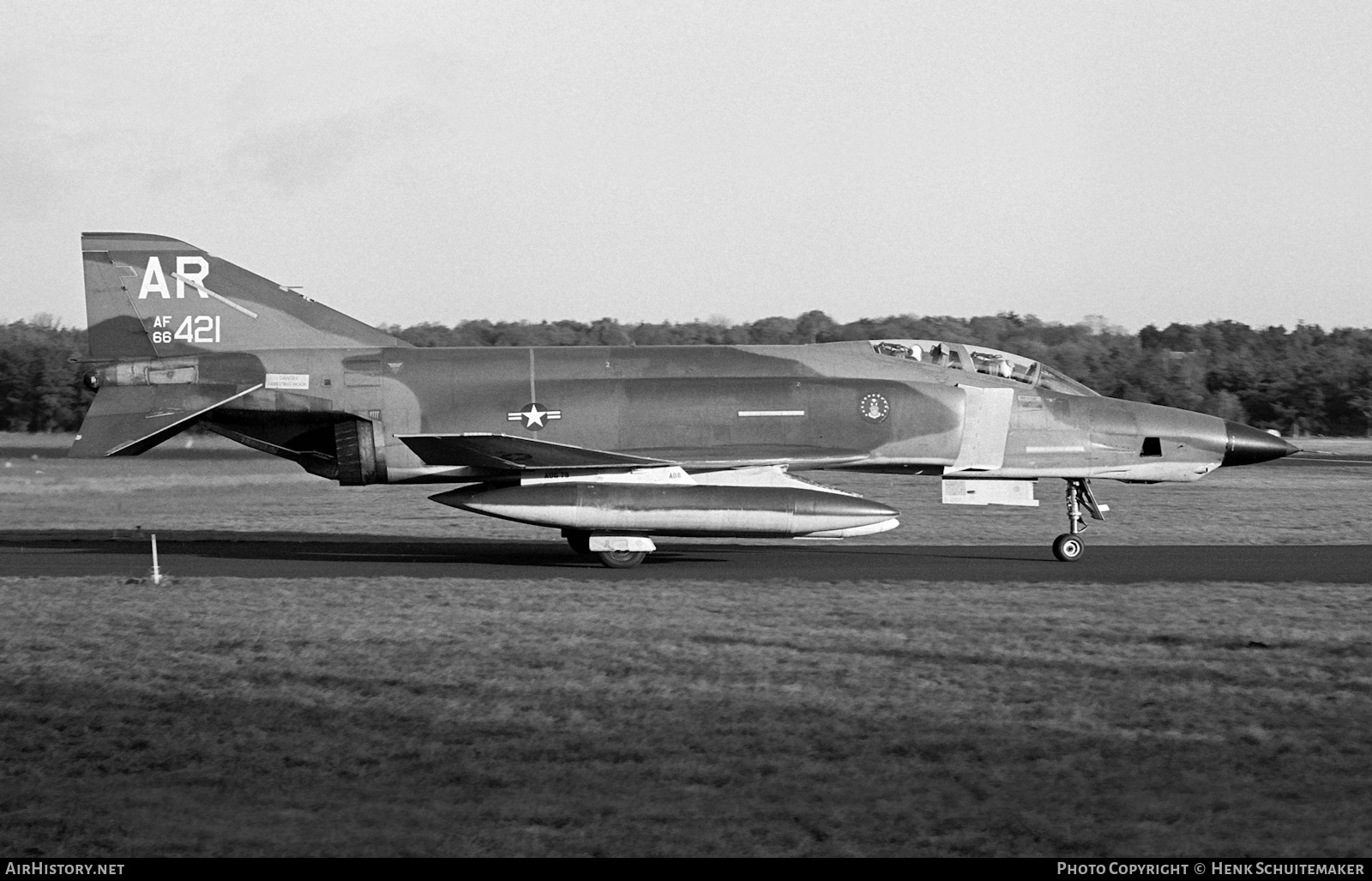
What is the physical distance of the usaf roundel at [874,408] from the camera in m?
16.8

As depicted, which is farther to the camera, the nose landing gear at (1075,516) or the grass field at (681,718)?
the nose landing gear at (1075,516)

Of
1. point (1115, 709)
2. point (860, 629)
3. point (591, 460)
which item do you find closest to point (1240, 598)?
point (860, 629)

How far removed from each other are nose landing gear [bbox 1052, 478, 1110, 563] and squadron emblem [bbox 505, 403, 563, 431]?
256 inches

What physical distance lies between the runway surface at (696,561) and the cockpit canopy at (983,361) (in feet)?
7.46

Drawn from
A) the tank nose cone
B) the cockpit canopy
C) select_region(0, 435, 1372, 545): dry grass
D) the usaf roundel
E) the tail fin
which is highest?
the tail fin

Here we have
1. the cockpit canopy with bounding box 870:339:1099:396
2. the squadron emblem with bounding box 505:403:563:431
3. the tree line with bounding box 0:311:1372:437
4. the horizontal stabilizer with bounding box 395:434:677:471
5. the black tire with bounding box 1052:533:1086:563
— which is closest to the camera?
the horizontal stabilizer with bounding box 395:434:677:471

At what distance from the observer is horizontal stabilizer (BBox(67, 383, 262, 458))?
1616 centimetres

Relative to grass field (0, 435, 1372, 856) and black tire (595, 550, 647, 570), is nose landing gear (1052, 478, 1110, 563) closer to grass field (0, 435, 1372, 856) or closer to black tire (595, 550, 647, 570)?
grass field (0, 435, 1372, 856)

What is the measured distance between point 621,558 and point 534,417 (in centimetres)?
210

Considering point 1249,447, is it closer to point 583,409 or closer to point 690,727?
point 583,409


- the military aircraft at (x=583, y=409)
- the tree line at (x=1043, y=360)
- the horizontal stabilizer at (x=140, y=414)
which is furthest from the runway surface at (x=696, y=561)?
the tree line at (x=1043, y=360)

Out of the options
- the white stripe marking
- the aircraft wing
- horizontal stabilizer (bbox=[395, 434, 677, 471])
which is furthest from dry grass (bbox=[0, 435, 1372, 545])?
the white stripe marking

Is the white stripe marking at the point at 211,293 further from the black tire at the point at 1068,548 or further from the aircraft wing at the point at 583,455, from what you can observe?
the black tire at the point at 1068,548

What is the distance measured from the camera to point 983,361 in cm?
1745
